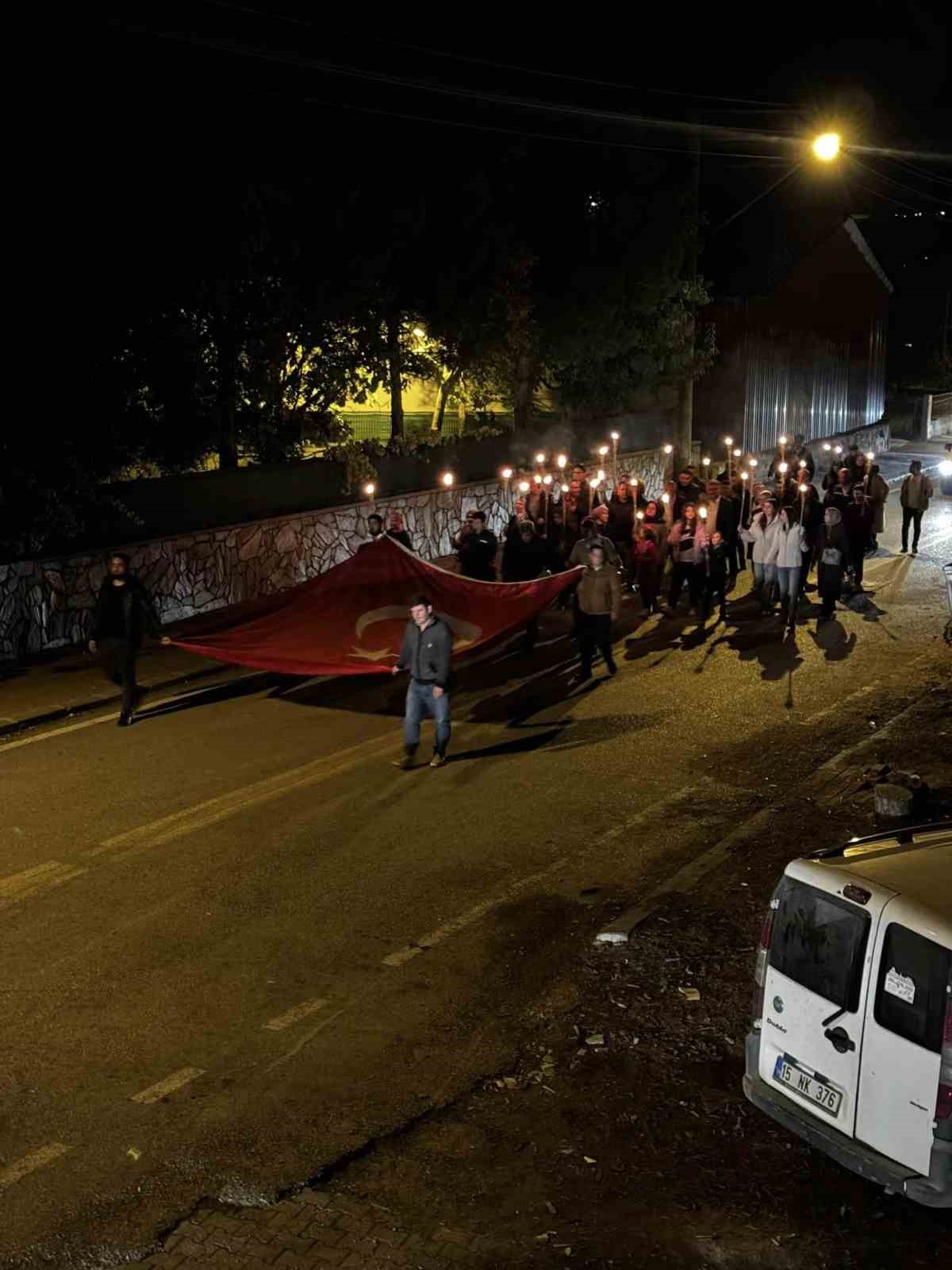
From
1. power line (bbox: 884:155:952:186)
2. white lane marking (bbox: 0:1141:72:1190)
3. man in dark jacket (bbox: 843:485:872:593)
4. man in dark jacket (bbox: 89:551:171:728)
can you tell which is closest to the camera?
white lane marking (bbox: 0:1141:72:1190)

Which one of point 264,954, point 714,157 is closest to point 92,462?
point 264,954

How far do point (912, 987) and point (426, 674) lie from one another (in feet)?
23.3

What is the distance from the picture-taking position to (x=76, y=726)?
1402cm

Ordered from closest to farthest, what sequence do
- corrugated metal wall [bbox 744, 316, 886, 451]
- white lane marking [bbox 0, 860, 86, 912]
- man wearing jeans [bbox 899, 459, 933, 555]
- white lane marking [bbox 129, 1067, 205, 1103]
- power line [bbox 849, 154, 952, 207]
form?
1. white lane marking [bbox 129, 1067, 205, 1103]
2. white lane marking [bbox 0, 860, 86, 912]
3. man wearing jeans [bbox 899, 459, 933, 555]
4. corrugated metal wall [bbox 744, 316, 886, 451]
5. power line [bbox 849, 154, 952, 207]

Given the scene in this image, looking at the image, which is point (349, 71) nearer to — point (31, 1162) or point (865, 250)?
point (31, 1162)

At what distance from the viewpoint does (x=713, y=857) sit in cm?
1010

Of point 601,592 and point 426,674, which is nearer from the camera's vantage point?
point 426,674

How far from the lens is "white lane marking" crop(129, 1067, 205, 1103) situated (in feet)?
22.7

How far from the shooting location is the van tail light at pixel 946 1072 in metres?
5.45

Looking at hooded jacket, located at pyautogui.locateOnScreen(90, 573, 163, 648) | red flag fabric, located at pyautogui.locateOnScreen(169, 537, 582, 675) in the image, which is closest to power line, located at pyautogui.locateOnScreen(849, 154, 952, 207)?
red flag fabric, located at pyautogui.locateOnScreen(169, 537, 582, 675)

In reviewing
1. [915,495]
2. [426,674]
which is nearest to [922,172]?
[915,495]

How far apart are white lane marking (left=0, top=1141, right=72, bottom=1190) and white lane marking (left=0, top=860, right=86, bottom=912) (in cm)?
302

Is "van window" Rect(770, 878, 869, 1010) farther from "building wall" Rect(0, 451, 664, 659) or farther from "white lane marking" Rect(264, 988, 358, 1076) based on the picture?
"building wall" Rect(0, 451, 664, 659)

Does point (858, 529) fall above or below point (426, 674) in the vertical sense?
above
